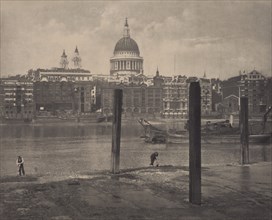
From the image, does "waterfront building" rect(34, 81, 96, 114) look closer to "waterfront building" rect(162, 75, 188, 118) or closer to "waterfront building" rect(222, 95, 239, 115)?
"waterfront building" rect(162, 75, 188, 118)

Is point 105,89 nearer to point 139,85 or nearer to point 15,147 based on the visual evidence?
point 139,85

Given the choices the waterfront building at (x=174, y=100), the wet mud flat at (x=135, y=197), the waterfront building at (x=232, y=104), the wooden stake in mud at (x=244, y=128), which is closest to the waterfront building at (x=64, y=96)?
the waterfront building at (x=174, y=100)

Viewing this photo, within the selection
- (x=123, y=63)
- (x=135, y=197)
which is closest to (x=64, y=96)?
(x=123, y=63)

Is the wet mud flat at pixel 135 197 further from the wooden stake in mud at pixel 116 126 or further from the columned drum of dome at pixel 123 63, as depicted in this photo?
the columned drum of dome at pixel 123 63

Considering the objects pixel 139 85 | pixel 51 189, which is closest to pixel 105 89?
pixel 139 85

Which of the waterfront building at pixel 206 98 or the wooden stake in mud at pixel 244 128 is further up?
the waterfront building at pixel 206 98

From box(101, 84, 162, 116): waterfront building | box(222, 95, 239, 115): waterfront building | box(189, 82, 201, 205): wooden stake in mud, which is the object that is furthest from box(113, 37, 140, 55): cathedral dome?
box(189, 82, 201, 205): wooden stake in mud
